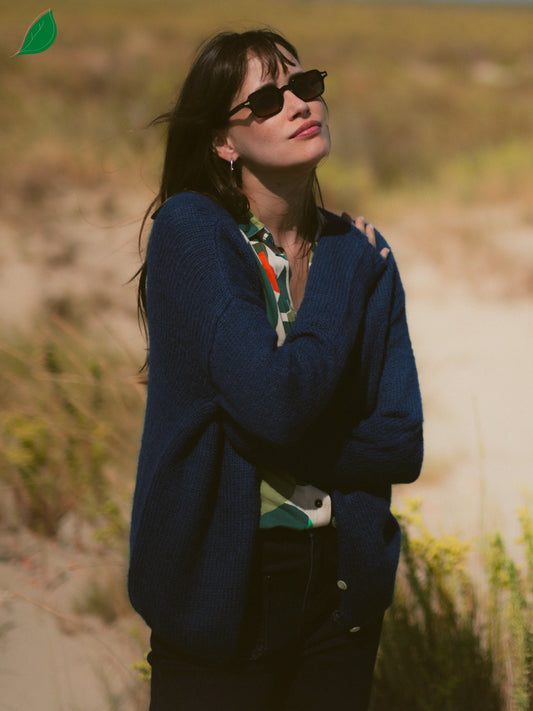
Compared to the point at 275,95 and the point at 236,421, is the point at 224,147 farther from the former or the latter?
the point at 236,421

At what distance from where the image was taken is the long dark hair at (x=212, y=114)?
54.2 inches

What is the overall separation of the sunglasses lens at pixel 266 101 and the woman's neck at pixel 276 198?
4.6 inches

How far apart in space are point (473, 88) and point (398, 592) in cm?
2184

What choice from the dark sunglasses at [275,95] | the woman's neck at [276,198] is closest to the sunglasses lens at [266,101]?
the dark sunglasses at [275,95]

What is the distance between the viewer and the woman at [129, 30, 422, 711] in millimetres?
1193

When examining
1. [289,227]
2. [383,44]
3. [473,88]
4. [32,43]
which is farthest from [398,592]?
[383,44]

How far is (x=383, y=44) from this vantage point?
40.8 meters

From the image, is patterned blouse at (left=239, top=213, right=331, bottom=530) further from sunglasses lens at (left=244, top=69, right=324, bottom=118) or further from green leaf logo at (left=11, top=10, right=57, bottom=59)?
green leaf logo at (left=11, top=10, right=57, bottom=59)

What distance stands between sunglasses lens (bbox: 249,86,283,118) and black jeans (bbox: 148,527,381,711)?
0.74 meters

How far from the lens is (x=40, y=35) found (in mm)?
1266

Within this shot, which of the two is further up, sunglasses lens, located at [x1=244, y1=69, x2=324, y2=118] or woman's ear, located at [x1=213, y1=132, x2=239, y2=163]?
sunglasses lens, located at [x1=244, y1=69, x2=324, y2=118]

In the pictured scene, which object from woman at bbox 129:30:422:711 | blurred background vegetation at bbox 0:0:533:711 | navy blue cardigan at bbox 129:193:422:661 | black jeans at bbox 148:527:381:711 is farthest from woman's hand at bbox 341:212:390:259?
black jeans at bbox 148:527:381:711

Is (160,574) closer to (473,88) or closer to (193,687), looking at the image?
(193,687)

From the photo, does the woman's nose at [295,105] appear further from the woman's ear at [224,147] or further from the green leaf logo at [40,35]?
the green leaf logo at [40,35]
